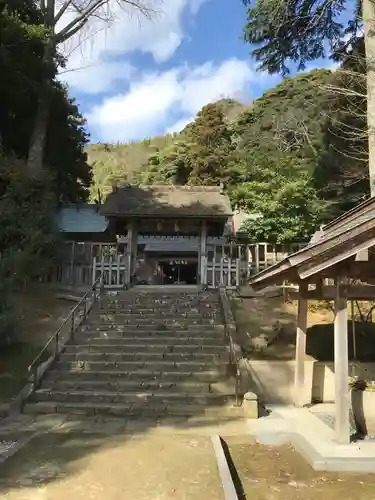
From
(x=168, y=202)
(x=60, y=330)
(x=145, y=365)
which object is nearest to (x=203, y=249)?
(x=168, y=202)

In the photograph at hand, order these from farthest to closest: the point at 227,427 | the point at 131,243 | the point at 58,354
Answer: the point at 131,243, the point at 58,354, the point at 227,427

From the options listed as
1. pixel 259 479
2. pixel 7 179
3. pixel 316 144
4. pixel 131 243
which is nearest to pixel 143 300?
pixel 131 243

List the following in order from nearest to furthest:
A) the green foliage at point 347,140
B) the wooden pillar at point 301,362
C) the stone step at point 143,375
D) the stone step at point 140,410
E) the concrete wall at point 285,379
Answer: the stone step at point 140,410, the wooden pillar at point 301,362, the concrete wall at point 285,379, the stone step at point 143,375, the green foliage at point 347,140

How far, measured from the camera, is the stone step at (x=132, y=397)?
29.8 ft

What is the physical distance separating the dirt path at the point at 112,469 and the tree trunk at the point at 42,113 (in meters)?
14.2

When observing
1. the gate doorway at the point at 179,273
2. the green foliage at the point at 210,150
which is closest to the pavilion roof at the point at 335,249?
the gate doorway at the point at 179,273

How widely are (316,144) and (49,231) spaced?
1238 cm

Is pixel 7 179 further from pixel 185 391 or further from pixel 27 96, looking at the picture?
pixel 185 391

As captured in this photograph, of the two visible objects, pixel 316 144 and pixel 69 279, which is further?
pixel 316 144

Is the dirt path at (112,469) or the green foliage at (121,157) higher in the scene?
the green foliage at (121,157)

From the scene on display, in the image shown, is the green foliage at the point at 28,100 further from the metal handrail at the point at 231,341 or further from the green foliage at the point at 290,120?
the green foliage at the point at 290,120

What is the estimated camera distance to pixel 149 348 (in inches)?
452

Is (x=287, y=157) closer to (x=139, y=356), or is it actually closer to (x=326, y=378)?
(x=139, y=356)

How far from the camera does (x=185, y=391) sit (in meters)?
9.57
